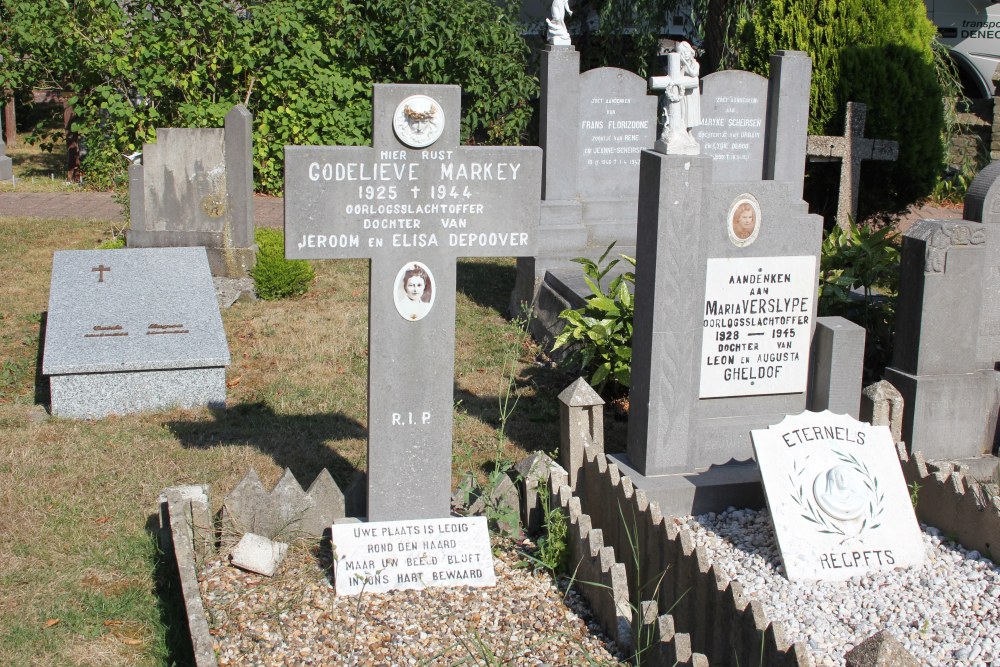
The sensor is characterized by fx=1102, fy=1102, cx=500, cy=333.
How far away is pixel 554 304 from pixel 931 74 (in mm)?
5821

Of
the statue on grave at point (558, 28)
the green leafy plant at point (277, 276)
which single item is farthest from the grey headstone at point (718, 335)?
the green leafy plant at point (277, 276)

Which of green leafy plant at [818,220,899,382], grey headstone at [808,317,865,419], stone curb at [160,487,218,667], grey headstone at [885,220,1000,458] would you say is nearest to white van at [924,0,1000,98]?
green leafy plant at [818,220,899,382]

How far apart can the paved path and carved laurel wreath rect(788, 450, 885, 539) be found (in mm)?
8802

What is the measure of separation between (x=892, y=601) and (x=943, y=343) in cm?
226

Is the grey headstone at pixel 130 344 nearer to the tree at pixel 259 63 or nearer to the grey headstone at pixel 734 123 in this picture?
the grey headstone at pixel 734 123

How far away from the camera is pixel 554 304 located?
8922mm

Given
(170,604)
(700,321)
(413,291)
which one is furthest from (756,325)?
(170,604)

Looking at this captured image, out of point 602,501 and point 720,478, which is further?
point 720,478

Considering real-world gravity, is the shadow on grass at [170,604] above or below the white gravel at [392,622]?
below

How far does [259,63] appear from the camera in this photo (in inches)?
553

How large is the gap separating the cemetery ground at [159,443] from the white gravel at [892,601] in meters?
1.45

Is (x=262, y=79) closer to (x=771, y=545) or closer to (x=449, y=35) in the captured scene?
(x=449, y=35)

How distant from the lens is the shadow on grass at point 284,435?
627 centimetres

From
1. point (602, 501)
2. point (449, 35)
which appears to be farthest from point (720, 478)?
point (449, 35)
